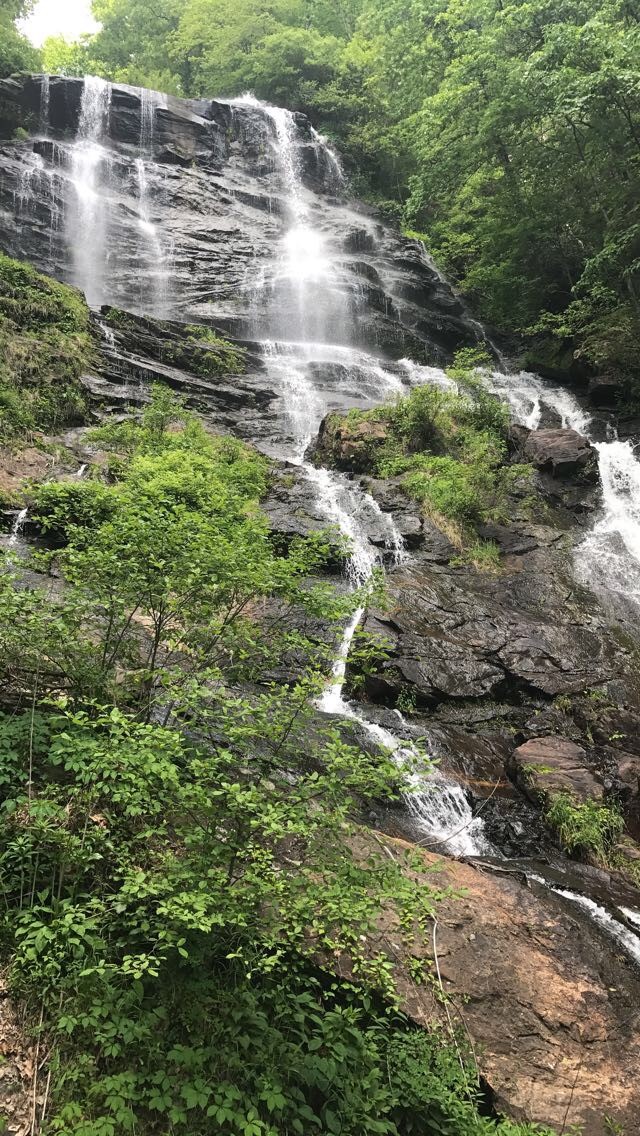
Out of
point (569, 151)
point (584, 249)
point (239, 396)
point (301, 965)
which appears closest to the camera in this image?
point (301, 965)

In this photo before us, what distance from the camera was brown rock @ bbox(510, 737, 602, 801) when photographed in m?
7.20

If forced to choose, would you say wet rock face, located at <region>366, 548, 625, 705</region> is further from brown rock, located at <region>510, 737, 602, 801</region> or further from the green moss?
the green moss

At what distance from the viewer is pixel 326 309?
21.5m

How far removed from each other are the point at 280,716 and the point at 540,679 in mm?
6567

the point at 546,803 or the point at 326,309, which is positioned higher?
the point at 326,309

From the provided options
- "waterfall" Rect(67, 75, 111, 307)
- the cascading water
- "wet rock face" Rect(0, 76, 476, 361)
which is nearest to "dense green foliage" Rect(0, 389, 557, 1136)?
the cascading water

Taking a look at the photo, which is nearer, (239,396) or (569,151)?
(239,396)

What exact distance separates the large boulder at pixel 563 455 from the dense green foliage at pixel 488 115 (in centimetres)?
364

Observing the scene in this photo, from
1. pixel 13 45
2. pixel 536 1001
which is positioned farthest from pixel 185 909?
pixel 13 45

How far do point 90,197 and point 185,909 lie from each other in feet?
83.3

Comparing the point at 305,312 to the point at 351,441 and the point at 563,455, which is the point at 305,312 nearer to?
the point at 351,441

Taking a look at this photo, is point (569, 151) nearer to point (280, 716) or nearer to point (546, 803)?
point (546, 803)

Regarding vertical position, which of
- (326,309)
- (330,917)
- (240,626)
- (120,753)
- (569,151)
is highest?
(569,151)

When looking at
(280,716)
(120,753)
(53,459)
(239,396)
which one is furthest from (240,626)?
(239,396)
